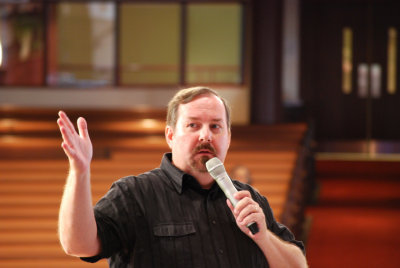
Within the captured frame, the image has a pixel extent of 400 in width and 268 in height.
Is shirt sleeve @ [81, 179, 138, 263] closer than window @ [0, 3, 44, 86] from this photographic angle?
Yes

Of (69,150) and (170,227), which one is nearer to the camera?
(69,150)

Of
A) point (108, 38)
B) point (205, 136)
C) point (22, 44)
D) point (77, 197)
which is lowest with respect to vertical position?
point (77, 197)

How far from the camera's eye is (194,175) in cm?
146

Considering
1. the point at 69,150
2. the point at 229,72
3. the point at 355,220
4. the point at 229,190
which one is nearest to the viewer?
the point at 69,150

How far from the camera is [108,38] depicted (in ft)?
32.8

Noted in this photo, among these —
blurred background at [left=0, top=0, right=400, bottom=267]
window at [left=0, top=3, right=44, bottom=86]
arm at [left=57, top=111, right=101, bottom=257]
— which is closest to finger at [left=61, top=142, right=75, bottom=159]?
arm at [left=57, top=111, right=101, bottom=257]

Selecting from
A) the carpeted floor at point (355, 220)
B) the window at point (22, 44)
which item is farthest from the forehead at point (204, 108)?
the window at point (22, 44)

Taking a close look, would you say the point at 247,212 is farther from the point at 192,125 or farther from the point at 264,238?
the point at 192,125

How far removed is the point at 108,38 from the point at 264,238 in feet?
29.2

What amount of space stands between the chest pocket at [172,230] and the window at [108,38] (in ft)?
26.5

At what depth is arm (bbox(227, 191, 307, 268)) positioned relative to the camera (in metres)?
1.32

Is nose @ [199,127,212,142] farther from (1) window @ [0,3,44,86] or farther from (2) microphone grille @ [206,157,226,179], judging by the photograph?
(1) window @ [0,3,44,86]

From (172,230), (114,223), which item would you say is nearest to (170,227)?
(172,230)

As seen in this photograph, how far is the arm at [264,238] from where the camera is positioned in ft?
4.33
